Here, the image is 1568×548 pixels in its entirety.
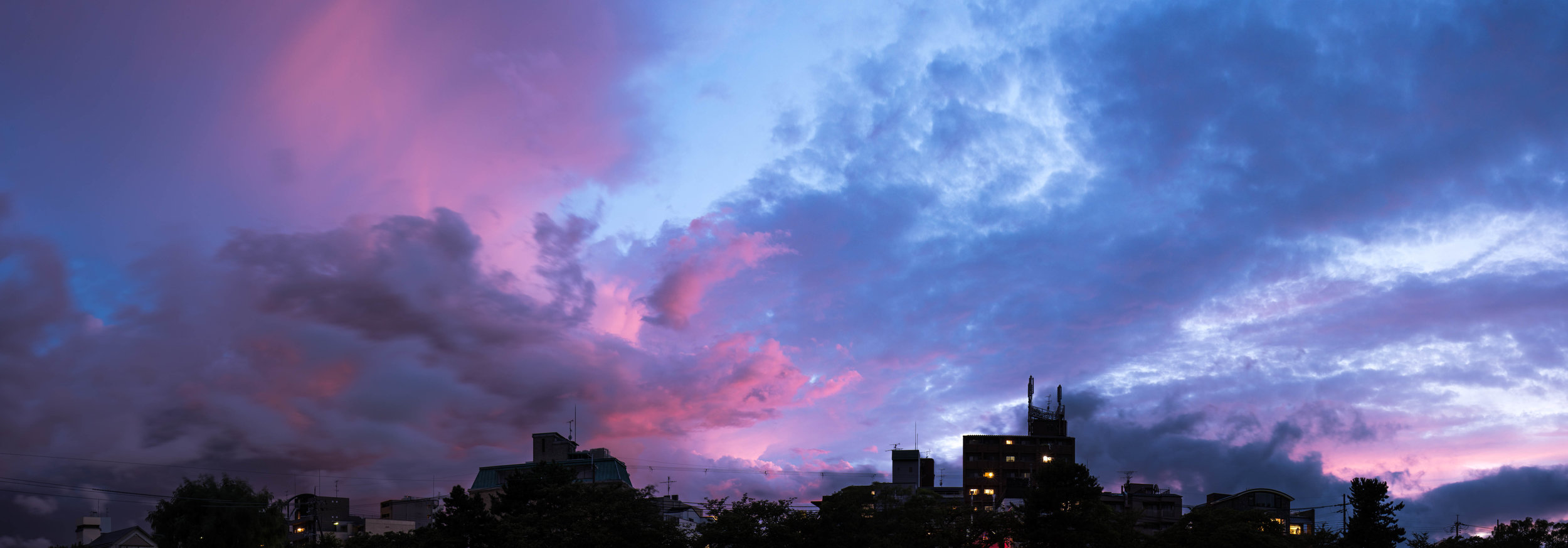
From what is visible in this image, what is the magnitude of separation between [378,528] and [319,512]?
3247 cm

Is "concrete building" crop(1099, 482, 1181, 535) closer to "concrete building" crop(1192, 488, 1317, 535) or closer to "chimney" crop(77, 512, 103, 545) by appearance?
"concrete building" crop(1192, 488, 1317, 535)

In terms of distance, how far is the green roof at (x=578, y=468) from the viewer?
114938mm

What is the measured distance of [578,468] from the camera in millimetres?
112688

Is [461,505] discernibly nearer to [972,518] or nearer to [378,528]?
[972,518]

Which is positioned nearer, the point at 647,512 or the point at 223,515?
the point at 647,512

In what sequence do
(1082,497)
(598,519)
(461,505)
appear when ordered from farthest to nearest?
(461,505) → (598,519) → (1082,497)

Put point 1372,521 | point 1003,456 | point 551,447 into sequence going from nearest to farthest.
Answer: point 1372,521
point 551,447
point 1003,456

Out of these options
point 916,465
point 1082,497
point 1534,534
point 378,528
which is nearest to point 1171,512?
point 916,465

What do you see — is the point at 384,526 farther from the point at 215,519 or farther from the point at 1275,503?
the point at 1275,503

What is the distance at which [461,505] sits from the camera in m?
73.1

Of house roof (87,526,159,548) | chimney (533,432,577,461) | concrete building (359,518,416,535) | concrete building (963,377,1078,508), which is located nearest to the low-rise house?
house roof (87,526,159,548)

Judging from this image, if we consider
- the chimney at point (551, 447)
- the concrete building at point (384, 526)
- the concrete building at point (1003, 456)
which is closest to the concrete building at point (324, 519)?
the concrete building at point (384, 526)

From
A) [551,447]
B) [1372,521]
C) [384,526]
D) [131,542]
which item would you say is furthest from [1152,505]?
[131,542]

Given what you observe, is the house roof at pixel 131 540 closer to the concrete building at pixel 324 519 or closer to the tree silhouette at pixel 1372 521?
the concrete building at pixel 324 519
